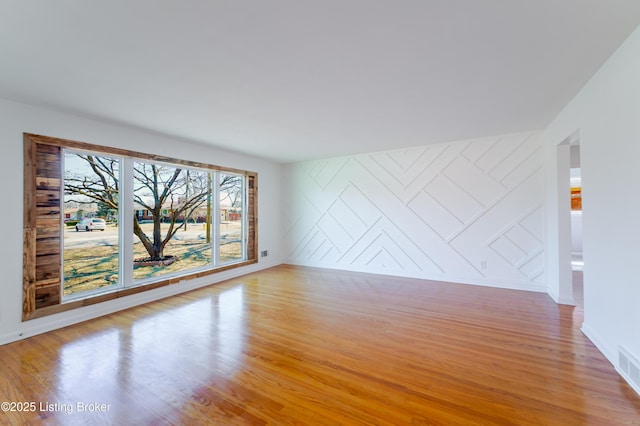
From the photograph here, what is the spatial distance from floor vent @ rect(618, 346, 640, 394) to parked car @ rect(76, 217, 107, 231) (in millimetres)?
5323

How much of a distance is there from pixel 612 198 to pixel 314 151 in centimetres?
401

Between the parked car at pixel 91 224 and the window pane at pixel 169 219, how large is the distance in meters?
0.38

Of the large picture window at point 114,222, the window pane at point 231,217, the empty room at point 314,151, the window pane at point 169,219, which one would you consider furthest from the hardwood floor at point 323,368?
the window pane at point 231,217

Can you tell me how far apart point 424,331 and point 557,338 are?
120 centimetres

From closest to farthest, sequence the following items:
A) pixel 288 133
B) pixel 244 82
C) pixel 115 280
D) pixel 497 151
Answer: pixel 244 82 → pixel 115 280 → pixel 288 133 → pixel 497 151

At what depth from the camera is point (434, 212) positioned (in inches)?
180

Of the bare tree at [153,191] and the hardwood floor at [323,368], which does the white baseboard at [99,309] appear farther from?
the bare tree at [153,191]

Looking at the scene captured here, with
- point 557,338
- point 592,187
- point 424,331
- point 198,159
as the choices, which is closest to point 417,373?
point 424,331

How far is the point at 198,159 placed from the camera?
4391 mm

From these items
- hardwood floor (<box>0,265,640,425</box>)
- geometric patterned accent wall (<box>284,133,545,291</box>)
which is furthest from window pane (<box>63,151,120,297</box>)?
geometric patterned accent wall (<box>284,133,545,291</box>)

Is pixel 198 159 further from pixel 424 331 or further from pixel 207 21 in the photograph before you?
pixel 424 331

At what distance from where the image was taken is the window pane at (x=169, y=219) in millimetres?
3805

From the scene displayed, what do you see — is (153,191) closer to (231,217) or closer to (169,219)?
(169,219)

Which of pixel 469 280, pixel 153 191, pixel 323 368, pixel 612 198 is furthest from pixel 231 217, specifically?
pixel 612 198
